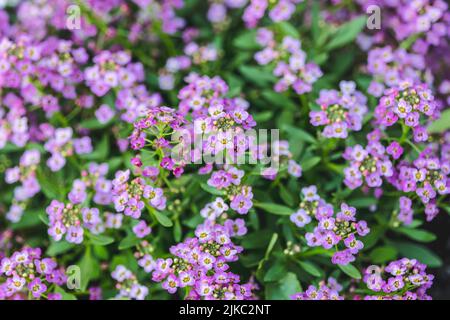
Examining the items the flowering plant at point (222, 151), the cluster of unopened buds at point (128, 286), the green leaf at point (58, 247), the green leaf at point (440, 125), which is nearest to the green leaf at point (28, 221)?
the flowering plant at point (222, 151)

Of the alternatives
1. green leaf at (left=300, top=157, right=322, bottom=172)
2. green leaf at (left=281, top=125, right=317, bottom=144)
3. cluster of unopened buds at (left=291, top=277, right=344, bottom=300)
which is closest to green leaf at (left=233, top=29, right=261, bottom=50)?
green leaf at (left=281, top=125, right=317, bottom=144)

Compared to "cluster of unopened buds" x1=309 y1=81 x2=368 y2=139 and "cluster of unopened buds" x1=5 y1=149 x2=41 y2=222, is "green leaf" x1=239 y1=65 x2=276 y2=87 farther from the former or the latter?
"cluster of unopened buds" x1=5 y1=149 x2=41 y2=222

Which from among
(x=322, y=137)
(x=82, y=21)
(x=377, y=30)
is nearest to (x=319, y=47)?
(x=377, y=30)

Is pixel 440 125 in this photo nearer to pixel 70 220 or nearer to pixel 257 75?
pixel 257 75

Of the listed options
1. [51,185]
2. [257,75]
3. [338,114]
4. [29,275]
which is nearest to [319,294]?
[338,114]

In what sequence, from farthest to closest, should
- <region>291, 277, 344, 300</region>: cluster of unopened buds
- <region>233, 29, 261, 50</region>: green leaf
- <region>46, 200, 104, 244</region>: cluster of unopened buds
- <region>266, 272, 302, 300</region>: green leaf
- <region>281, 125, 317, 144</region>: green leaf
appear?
<region>233, 29, 261, 50</region>: green leaf
<region>281, 125, 317, 144</region>: green leaf
<region>266, 272, 302, 300</region>: green leaf
<region>46, 200, 104, 244</region>: cluster of unopened buds
<region>291, 277, 344, 300</region>: cluster of unopened buds

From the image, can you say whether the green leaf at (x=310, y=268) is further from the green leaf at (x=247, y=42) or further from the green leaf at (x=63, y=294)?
the green leaf at (x=247, y=42)
